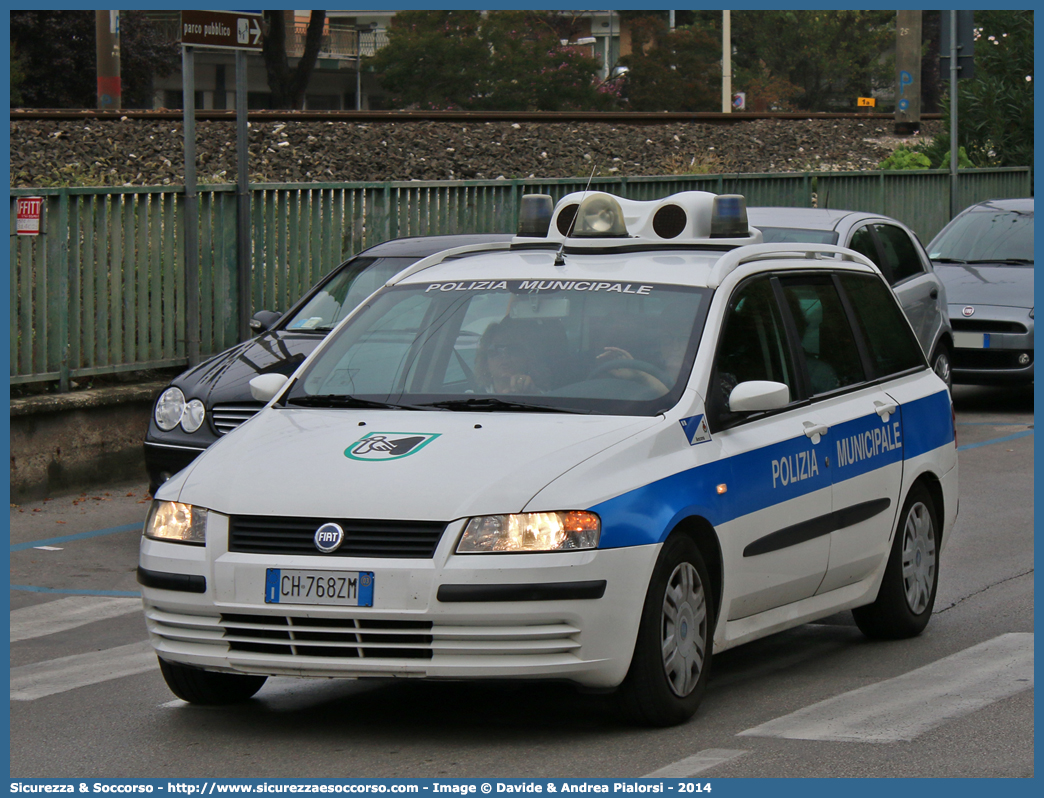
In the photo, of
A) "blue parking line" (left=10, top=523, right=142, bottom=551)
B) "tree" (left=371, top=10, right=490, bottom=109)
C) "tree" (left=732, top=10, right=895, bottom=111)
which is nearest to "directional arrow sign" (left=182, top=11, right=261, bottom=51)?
"blue parking line" (left=10, top=523, right=142, bottom=551)

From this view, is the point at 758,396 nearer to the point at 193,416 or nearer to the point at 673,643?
the point at 673,643

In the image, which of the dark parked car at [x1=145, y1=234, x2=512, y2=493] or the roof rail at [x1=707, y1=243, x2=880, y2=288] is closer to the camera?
the roof rail at [x1=707, y1=243, x2=880, y2=288]

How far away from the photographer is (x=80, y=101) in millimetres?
53625

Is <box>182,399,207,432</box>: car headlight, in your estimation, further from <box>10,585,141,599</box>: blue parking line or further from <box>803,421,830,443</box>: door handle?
<box>803,421,830,443</box>: door handle

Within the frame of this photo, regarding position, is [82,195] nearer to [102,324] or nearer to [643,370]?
[102,324]

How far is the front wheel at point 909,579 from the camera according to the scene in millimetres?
7133

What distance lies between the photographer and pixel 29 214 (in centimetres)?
1199

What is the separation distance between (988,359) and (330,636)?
11.8 m

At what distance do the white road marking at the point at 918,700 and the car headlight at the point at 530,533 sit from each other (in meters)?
0.95

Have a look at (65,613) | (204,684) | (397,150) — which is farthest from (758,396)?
(397,150)

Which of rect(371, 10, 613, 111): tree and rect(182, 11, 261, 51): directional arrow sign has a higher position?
rect(371, 10, 613, 111): tree

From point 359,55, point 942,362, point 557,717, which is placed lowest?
point 557,717

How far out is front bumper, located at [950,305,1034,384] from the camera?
15.7 metres

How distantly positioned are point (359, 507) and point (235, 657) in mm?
669
